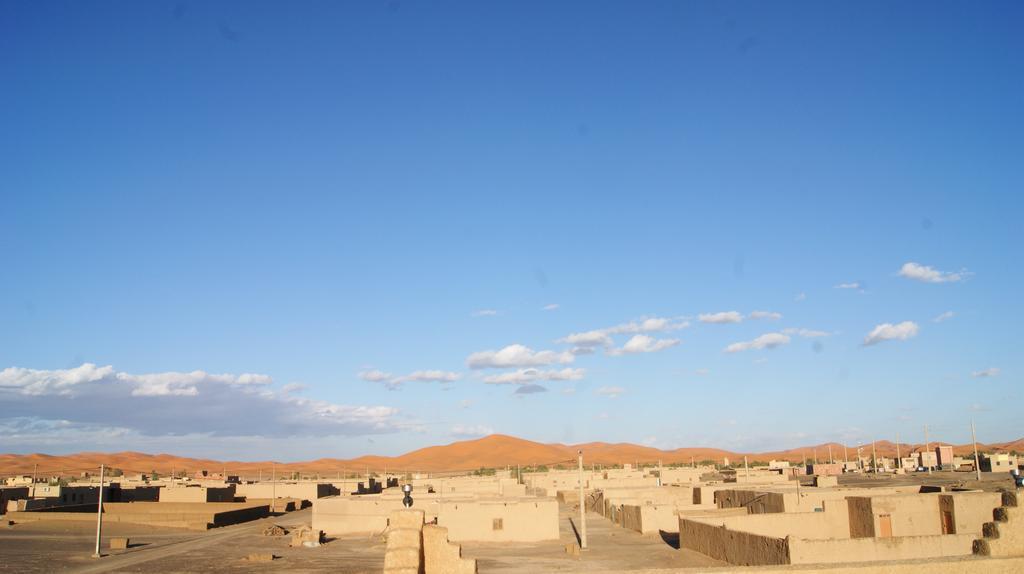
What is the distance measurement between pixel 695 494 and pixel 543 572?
869 inches

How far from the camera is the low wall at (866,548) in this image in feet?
78.5

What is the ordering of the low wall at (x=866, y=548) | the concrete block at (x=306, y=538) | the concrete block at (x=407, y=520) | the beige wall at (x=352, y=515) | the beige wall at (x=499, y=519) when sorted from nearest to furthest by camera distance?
the concrete block at (x=407, y=520)
the low wall at (x=866, y=548)
the beige wall at (x=499, y=519)
the concrete block at (x=306, y=538)
the beige wall at (x=352, y=515)

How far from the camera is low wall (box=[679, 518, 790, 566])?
2445 cm

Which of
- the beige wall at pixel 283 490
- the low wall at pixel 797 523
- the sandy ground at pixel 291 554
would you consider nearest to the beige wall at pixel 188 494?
the beige wall at pixel 283 490

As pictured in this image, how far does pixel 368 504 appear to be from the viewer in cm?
4869

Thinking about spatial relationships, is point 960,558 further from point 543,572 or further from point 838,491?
point 838,491

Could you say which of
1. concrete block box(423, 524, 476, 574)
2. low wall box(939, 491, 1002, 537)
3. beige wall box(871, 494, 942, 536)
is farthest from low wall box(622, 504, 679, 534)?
concrete block box(423, 524, 476, 574)

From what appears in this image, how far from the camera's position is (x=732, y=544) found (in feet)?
91.5

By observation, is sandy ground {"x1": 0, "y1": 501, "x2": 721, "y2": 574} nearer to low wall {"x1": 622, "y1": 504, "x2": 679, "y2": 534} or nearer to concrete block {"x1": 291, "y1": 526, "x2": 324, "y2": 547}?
low wall {"x1": 622, "y1": 504, "x2": 679, "y2": 534}

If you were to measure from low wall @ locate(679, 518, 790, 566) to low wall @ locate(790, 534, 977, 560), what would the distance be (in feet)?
2.33

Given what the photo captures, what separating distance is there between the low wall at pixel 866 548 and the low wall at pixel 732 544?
28.0 inches

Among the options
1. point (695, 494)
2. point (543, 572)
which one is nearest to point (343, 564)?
A: point (543, 572)

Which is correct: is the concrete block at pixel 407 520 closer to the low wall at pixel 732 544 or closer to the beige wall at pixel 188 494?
the low wall at pixel 732 544

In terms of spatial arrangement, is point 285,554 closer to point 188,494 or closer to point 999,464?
point 188,494
